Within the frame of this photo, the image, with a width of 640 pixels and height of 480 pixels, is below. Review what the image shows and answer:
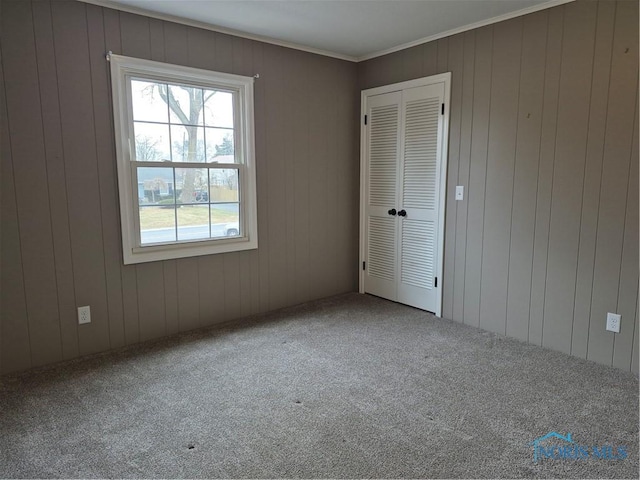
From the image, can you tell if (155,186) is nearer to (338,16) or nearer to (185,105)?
(185,105)

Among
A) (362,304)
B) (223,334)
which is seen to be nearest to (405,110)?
(362,304)

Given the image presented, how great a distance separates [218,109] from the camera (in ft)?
11.5

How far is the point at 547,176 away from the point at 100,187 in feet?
10.2

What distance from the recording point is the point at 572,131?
Answer: 113 inches

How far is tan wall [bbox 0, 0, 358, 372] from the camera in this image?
2.66 meters

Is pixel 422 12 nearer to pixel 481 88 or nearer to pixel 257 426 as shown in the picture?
pixel 481 88

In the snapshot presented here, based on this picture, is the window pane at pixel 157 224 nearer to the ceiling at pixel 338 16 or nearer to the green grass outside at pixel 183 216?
the green grass outside at pixel 183 216

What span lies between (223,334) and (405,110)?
8.22 ft

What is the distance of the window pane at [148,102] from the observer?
3.10 m

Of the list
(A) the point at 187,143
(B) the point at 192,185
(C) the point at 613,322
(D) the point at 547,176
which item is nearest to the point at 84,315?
(B) the point at 192,185

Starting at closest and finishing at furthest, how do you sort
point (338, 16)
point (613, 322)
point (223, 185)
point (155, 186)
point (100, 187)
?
Result: point (613, 322) → point (100, 187) → point (338, 16) → point (155, 186) → point (223, 185)

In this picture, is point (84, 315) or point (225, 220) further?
point (225, 220)

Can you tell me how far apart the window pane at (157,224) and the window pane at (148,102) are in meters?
0.66

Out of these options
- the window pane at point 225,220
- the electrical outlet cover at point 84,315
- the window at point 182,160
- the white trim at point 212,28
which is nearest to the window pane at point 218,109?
the window at point 182,160
